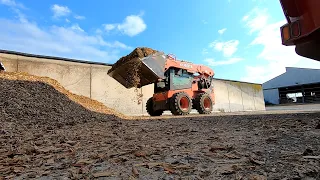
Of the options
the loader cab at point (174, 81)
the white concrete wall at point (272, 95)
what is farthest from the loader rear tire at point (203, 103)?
the white concrete wall at point (272, 95)

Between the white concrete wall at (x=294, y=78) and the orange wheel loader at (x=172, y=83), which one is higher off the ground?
the white concrete wall at (x=294, y=78)

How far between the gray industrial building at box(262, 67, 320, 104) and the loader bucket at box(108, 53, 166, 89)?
92.6ft

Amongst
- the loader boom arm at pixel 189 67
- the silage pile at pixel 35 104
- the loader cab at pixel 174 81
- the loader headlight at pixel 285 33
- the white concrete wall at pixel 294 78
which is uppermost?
the white concrete wall at pixel 294 78

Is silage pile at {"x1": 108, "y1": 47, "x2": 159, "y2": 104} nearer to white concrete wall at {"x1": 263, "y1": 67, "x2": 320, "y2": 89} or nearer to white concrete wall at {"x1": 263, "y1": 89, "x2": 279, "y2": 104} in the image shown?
white concrete wall at {"x1": 263, "y1": 89, "x2": 279, "y2": 104}

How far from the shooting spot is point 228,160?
1851mm

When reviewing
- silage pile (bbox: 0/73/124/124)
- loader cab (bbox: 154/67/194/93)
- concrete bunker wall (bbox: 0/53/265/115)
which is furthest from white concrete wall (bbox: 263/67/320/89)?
silage pile (bbox: 0/73/124/124)

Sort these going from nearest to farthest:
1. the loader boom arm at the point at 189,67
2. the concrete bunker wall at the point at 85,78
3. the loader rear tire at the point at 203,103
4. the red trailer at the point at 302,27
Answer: the red trailer at the point at 302,27, the concrete bunker wall at the point at 85,78, the loader boom arm at the point at 189,67, the loader rear tire at the point at 203,103

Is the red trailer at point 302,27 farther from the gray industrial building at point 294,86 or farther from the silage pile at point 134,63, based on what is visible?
the gray industrial building at point 294,86

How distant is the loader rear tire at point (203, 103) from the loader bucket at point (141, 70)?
2070 millimetres

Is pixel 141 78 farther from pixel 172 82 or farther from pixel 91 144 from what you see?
pixel 91 144

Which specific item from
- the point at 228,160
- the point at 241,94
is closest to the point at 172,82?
the point at 228,160

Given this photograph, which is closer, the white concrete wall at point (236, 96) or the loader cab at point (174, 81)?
the loader cab at point (174, 81)

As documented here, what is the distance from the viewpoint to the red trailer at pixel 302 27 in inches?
99.2

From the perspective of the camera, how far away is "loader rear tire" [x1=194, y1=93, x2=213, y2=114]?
9922mm
